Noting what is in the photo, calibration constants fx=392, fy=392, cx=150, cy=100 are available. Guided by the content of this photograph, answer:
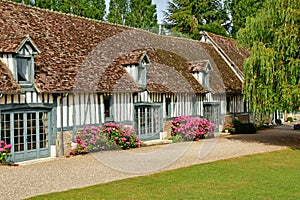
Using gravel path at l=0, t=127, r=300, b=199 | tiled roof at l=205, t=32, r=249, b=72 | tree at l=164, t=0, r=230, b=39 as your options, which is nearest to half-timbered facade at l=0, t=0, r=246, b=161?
gravel path at l=0, t=127, r=300, b=199

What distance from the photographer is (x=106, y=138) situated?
1317cm

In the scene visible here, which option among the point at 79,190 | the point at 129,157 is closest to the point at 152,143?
the point at 129,157

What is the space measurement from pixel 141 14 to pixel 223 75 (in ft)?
52.4

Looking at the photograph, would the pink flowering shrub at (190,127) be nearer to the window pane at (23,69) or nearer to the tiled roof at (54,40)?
the tiled roof at (54,40)

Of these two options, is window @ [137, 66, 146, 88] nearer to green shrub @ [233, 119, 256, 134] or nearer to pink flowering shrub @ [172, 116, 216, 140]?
pink flowering shrub @ [172, 116, 216, 140]

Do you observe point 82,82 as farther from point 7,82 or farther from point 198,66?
point 198,66

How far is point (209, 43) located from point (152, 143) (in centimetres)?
1074

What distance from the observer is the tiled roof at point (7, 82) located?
1042cm

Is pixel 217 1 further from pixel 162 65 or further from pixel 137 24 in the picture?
pixel 162 65

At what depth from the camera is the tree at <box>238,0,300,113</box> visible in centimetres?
1302

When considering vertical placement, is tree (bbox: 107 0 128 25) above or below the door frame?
above

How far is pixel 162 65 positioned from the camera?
17.5 meters

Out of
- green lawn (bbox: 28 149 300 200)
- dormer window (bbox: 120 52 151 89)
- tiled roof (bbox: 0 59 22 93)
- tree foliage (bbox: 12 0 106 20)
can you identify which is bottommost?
green lawn (bbox: 28 149 300 200)

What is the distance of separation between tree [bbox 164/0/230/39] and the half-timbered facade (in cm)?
1333
